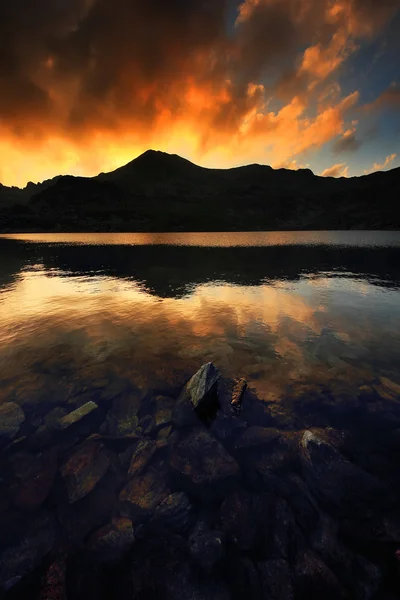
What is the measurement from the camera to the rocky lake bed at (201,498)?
8312mm

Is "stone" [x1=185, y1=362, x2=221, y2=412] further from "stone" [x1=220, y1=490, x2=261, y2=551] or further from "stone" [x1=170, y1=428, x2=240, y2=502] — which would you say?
"stone" [x1=220, y1=490, x2=261, y2=551]

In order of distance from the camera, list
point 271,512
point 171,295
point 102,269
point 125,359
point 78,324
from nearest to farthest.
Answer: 1. point 271,512
2. point 125,359
3. point 78,324
4. point 171,295
5. point 102,269

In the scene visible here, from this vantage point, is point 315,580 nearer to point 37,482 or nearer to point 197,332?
point 37,482

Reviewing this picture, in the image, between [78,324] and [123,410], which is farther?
[78,324]

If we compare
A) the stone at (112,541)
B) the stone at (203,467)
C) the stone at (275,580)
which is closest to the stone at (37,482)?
the stone at (112,541)

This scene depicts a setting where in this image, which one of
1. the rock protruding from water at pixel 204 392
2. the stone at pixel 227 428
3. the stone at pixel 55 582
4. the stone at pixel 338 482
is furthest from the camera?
the rock protruding from water at pixel 204 392

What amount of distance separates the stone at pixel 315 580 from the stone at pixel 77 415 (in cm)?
1164

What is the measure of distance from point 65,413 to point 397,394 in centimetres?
2035

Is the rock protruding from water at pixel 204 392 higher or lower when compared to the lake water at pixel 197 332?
higher

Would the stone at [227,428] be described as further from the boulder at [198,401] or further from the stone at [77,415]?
the stone at [77,415]

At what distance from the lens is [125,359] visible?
835 inches

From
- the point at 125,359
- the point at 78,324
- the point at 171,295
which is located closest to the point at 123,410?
the point at 125,359

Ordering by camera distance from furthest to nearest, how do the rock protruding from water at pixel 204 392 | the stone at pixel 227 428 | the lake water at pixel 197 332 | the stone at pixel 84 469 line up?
the lake water at pixel 197 332
the rock protruding from water at pixel 204 392
the stone at pixel 227 428
the stone at pixel 84 469

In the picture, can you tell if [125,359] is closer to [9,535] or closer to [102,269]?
[9,535]
